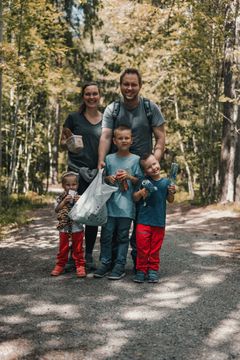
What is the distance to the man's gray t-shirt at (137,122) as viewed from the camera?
5.38 meters

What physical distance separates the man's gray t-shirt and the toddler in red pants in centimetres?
29

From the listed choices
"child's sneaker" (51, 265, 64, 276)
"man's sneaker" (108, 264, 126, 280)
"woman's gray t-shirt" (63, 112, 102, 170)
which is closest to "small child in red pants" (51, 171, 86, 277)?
"child's sneaker" (51, 265, 64, 276)

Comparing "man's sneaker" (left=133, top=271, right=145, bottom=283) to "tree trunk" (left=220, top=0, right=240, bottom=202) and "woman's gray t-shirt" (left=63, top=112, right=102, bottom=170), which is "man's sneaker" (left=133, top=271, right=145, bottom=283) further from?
"tree trunk" (left=220, top=0, right=240, bottom=202)

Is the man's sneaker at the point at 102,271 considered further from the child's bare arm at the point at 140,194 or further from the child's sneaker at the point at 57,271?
the child's bare arm at the point at 140,194

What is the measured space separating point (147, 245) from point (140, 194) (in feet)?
1.92

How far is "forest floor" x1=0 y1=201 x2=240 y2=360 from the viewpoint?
131 inches

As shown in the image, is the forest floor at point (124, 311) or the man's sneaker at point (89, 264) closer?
the forest floor at point (124, 311)

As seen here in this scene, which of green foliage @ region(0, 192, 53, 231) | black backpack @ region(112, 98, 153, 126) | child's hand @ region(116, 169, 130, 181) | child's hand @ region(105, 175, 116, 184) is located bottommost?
green foliage @ region(0, 192, 53, 231)

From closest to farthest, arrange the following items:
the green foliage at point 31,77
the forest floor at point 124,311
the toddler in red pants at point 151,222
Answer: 1. the forest floor at point 124,311
2. the toddler in red pants at point 151,222
3. the green foliage at point 31,77

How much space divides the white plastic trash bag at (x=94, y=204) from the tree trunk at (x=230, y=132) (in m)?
9.14

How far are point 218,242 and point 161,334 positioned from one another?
4796 millimetres

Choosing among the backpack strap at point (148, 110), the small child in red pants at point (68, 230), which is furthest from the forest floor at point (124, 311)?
the backpack strap at point (148, 110)

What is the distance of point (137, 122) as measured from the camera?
5375 mm

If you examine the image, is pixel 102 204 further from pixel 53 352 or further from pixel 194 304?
pixel 53 352
